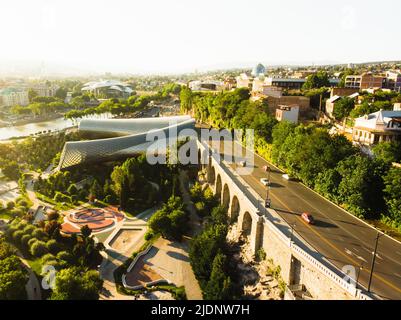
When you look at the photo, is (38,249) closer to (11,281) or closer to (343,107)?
(11,281)

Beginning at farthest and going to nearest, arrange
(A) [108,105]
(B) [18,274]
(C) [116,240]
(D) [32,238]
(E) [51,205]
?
(A) [108,105] < (E) [51,205] < (C) [116,240] < (D) [32,238] < (B) [18,274]

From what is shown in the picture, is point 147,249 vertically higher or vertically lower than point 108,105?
lower

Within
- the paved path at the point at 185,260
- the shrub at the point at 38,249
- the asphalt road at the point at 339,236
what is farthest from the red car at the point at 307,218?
the shrub at the point at 38,249

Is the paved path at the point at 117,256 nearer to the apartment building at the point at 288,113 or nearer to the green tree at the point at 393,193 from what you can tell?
the green tree at the point at 393,193

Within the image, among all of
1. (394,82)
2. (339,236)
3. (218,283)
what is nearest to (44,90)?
Answer: (394,82)

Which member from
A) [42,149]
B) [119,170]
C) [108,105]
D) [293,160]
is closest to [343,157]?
[293,160]

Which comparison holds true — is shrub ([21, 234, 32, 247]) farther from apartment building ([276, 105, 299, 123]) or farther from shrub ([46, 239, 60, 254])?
apartment building ([276, 105, 299, 123])

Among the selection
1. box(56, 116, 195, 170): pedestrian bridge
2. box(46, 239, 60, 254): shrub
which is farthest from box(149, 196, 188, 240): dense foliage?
box(56, 116, 195, 170): pedestrian bridge

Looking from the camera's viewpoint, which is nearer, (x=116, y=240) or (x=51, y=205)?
(x=116, y=240)

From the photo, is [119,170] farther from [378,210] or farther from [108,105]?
[108,105]
